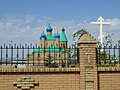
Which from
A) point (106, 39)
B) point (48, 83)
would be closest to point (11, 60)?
point (48, 83)

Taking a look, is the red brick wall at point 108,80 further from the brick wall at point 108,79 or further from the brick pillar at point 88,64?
the brick pillar at point 88,64

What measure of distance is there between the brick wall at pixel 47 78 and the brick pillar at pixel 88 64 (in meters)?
0.20

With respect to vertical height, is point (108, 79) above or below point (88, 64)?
below

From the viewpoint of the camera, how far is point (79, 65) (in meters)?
7.76

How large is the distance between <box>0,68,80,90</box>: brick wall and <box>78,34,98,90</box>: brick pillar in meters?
0.20

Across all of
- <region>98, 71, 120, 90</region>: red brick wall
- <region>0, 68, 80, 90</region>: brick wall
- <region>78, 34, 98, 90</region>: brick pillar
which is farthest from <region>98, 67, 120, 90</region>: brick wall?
<region>0, 68, 80, 90</region>: brick wall

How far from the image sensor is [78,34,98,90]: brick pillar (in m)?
7.62

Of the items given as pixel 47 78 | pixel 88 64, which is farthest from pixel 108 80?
pixel 47 78

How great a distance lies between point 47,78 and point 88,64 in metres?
1.35

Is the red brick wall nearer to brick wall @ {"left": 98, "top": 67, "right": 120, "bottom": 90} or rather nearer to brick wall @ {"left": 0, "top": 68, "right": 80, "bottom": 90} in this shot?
brick wall @ {"left": 98, "top": 67, "right": 120, "bottom": 90}

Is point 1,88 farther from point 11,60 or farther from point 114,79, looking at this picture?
point 114,79

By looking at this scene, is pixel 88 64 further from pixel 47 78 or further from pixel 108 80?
pixel 47 78

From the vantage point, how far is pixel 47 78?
25.1 ft

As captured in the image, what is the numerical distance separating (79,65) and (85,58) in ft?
0.98
